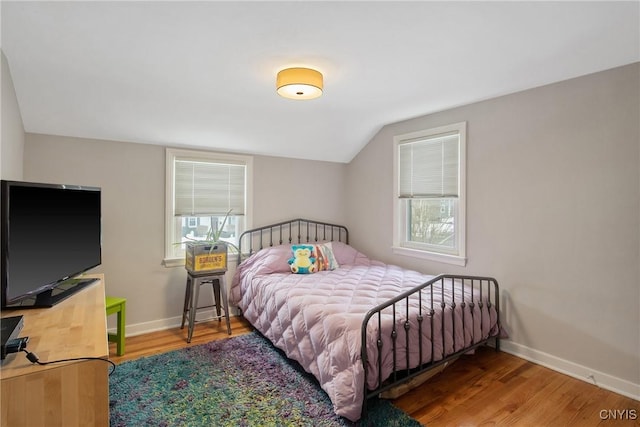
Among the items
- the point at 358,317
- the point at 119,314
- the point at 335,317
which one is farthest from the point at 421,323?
the point at 119,314

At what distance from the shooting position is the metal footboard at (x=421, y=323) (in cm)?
191

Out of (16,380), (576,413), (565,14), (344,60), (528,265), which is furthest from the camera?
(528,265)

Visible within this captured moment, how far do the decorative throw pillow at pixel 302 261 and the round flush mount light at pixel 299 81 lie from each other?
1.77 m

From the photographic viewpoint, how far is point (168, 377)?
7.68 feet

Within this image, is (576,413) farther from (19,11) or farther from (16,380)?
(19,11)

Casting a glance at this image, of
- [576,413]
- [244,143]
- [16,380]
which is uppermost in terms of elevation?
[244,143]

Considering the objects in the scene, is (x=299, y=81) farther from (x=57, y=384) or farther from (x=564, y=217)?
(x=564, y=217)

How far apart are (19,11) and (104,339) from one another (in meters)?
1.66

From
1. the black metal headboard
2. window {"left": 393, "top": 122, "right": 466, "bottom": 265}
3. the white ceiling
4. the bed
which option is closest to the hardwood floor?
the bed

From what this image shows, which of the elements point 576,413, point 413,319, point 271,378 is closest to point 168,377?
point 271,378

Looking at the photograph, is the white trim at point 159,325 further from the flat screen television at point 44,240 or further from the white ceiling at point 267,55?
the white ceiling at point 267,55

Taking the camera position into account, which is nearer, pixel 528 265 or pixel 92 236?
pixel 92 236

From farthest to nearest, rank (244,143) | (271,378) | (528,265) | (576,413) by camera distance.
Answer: (244,143) → (528,265) → (271,378) → (576,413)

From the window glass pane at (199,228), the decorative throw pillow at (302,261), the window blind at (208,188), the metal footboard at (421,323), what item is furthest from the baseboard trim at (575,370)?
the window blind at (208,188)
